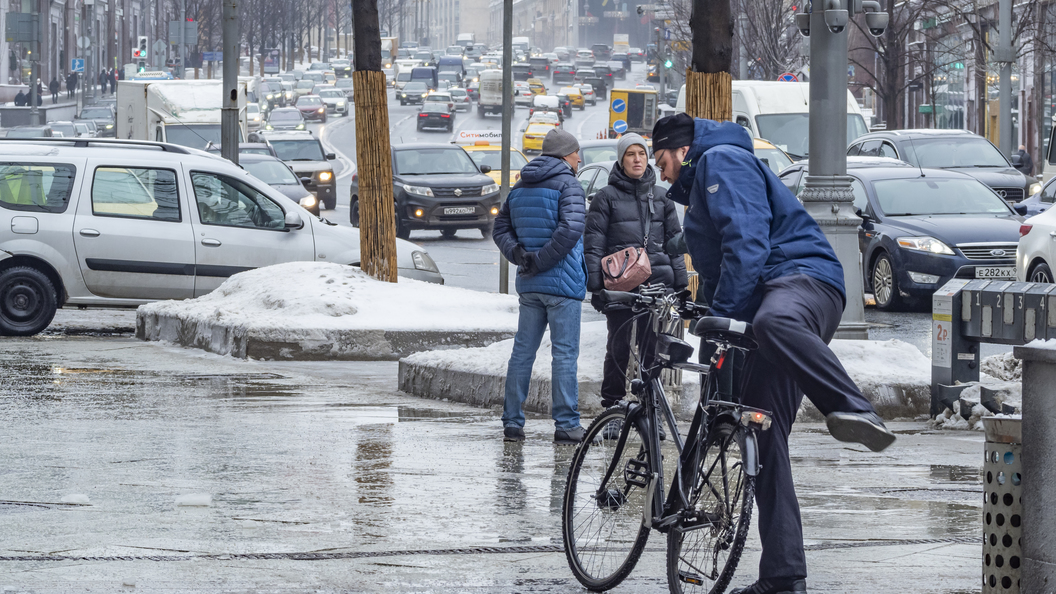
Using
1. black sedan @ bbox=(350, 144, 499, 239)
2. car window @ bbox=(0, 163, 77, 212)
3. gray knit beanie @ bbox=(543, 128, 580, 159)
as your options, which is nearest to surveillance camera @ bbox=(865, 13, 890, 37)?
gray knit beanie @ bbox=(543, 128, 580, 159)

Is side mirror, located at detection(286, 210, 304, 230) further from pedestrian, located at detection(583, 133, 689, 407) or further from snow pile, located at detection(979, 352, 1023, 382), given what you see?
snow pile, located at detection(979, 352, 1023, 382)

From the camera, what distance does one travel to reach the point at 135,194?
47.8ft

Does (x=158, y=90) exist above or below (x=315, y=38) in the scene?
below

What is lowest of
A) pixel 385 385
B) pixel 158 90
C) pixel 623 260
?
pixel 385 385

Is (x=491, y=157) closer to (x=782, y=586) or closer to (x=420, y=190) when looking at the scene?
(x=420, y=190)

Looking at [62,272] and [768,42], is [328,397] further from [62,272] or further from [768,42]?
[768,42]

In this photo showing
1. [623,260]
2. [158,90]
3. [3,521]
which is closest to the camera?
[3,521]

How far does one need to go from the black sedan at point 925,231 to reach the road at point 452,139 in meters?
4.74

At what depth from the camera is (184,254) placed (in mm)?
14617

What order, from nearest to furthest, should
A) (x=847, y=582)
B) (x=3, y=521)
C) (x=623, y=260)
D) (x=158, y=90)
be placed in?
(x=847, y=582) → (x=3, y=521) → (x=623, y=260) → (x=158, y=90)

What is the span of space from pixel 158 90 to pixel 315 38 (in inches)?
6255

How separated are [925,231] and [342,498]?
11.1 meters

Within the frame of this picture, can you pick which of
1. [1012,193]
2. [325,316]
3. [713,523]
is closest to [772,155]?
[1012,193]

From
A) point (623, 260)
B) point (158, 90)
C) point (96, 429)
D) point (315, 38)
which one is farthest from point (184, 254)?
point (315, 38)
